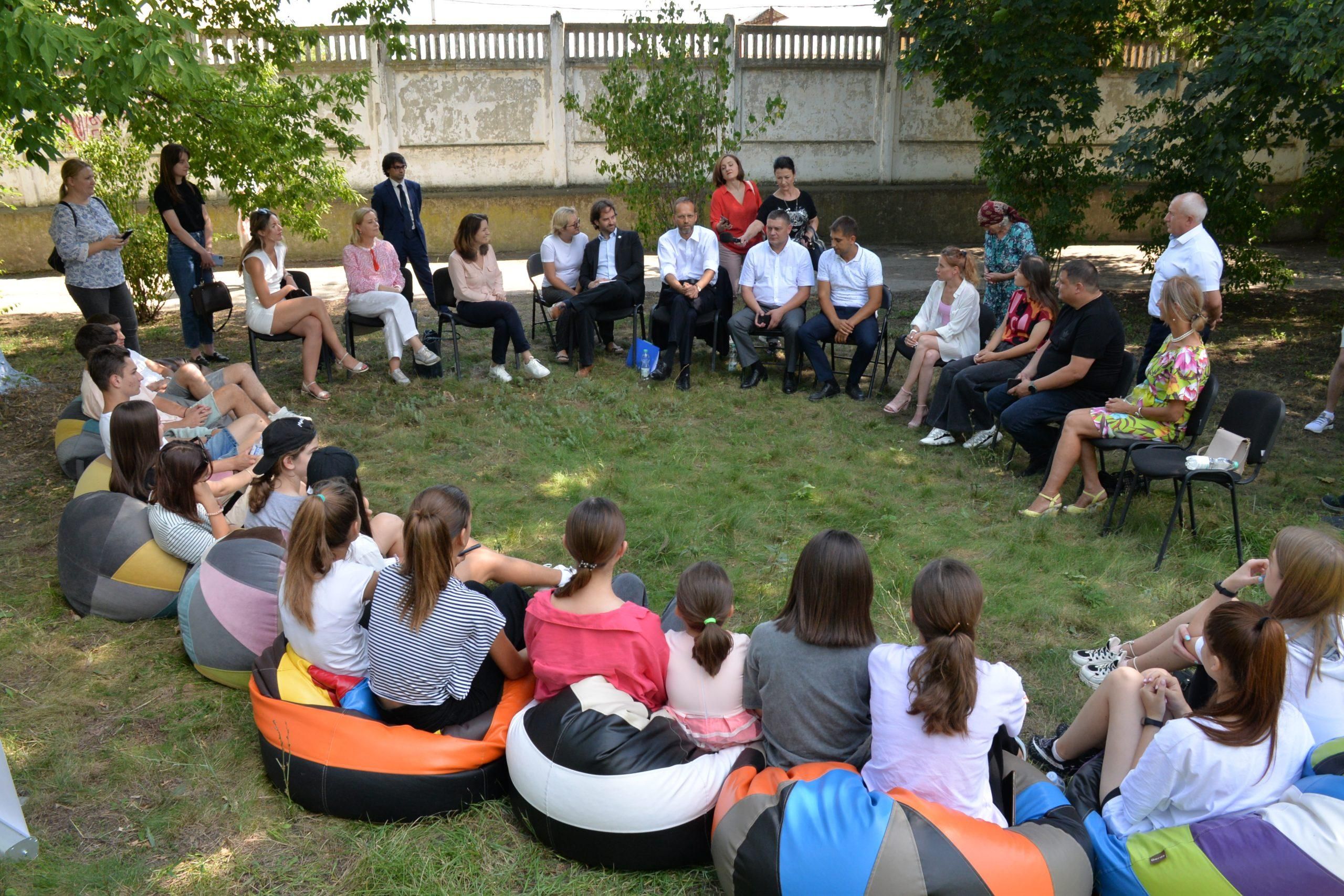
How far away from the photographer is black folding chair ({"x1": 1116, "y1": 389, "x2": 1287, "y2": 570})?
181 inches

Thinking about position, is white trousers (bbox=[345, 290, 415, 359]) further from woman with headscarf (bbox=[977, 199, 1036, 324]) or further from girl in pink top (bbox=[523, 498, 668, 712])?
girl in pink top (bbox=[523, 498, 668, 712])

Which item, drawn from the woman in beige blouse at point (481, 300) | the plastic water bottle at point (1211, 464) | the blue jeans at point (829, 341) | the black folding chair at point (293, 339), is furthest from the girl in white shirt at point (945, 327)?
the black folding chair at point (293, 339)

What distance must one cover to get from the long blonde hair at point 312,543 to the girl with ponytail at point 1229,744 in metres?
2.47

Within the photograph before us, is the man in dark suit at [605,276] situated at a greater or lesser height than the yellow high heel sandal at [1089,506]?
greater

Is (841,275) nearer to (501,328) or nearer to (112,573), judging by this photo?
(501,328)

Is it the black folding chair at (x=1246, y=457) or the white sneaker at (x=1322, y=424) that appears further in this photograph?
the white sneaker at (x=1322, y=424)

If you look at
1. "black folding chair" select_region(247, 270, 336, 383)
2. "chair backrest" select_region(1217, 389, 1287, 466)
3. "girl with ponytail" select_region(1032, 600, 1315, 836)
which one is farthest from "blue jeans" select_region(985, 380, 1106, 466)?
"black folding chair" select_region(247, 270, 336, 383)

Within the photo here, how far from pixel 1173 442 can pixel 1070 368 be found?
27.6 inches

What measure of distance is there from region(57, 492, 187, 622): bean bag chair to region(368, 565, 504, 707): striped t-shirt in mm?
1517

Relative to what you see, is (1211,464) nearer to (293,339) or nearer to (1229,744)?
(1229,744)

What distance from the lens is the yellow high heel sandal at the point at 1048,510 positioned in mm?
5230

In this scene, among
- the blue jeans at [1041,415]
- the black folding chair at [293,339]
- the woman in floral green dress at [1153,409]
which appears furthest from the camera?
the black folding chair at [293,339]

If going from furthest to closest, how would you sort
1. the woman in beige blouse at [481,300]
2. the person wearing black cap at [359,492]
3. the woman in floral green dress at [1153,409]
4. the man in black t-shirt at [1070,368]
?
the woman in beige blouse at [481,300], the man in black t-shirt at [1070,368], the woman in floral green dress at [1153,409], the person wearing black cap at [359,492]

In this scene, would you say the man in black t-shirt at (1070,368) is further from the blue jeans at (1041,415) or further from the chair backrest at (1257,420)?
the chair backrest at (1257,420)
